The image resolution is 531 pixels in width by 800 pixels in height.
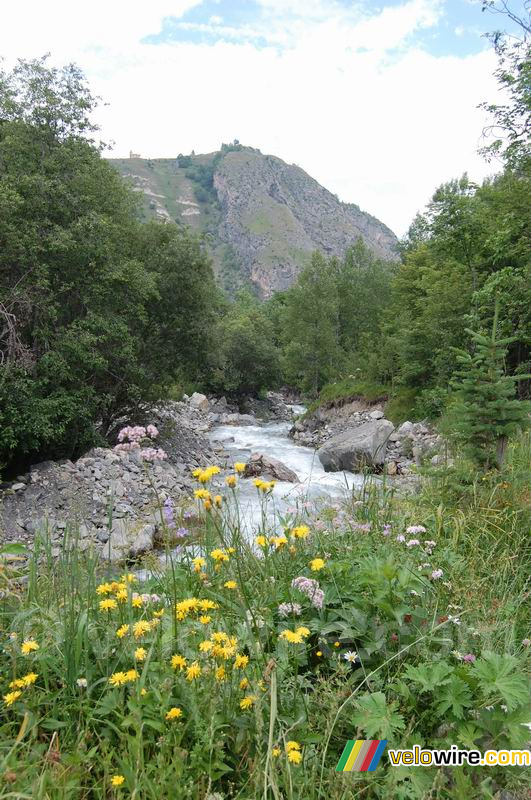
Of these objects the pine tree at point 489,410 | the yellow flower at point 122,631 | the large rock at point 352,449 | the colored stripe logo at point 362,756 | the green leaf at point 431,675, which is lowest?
the large rock at point 352,449

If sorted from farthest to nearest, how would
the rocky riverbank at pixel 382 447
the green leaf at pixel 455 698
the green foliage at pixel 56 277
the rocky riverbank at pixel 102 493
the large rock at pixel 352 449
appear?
the large rock at pixel 352 449 → the rocky riverbank at pixel 382 447 → the green foliage at pixel 56 277 → the rocky riverbank at pixel 102 493 → the green leaf at pixel 455 698

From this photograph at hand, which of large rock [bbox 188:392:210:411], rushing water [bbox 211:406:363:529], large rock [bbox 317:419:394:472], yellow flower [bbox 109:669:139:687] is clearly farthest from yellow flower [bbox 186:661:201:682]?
large rock [bbox 188:392:210:411]

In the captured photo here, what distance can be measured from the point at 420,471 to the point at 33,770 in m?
4.41

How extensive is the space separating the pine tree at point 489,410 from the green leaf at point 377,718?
3660 millimetres

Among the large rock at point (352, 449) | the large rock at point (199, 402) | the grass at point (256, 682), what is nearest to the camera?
the grass at point (256, 682)

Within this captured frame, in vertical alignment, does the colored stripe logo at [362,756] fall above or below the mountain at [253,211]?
below

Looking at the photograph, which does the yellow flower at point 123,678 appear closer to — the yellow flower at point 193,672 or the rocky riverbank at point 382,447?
the yellow flower at point 193,672

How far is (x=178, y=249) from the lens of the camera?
54.7ft

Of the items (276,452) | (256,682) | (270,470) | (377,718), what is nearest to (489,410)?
(377,718)

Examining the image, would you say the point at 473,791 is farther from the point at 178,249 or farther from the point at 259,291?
the point at 259,291

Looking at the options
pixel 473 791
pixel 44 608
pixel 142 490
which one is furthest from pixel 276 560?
pixel 142 490

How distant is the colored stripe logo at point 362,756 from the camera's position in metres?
1.55

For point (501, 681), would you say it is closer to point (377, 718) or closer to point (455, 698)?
point (455, 698)

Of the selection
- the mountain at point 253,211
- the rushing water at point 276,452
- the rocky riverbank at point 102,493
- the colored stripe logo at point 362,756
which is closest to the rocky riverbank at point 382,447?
the rushing water at point 276,452
